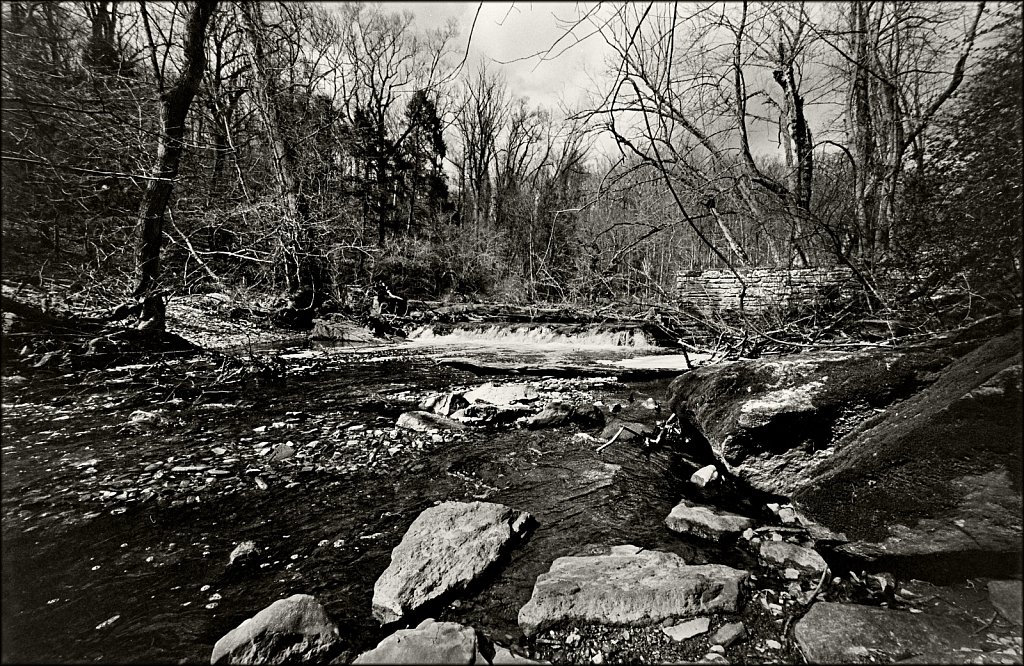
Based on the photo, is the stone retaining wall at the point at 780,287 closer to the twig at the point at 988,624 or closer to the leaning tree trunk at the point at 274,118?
the twig at the point at 988,624

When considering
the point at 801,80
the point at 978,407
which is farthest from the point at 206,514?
the point at 801,80

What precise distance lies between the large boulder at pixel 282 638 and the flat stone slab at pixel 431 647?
26 centimetres

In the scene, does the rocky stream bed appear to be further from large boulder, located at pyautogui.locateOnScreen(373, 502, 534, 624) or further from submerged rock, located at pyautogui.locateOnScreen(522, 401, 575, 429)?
submerged rock, located at pyautogui.locateOnScreen(522, 401, 575, 429)

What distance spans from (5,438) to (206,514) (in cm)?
248

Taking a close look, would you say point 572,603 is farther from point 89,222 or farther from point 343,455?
point 89,222

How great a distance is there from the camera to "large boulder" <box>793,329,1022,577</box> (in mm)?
2217

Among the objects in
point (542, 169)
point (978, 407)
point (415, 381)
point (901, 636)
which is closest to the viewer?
point (901, 636)

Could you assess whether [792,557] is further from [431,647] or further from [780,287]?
[780,287]

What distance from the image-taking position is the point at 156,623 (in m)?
2.32

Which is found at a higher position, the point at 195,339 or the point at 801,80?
the point at 801,80

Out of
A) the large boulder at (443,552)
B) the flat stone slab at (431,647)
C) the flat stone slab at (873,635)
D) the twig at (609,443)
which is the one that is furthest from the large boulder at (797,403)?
the flat stone slab at (431,647)

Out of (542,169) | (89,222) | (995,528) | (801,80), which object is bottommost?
(995,528)

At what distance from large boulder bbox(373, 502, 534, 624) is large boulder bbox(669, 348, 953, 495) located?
1.78 m

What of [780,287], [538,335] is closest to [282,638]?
[780,287]
